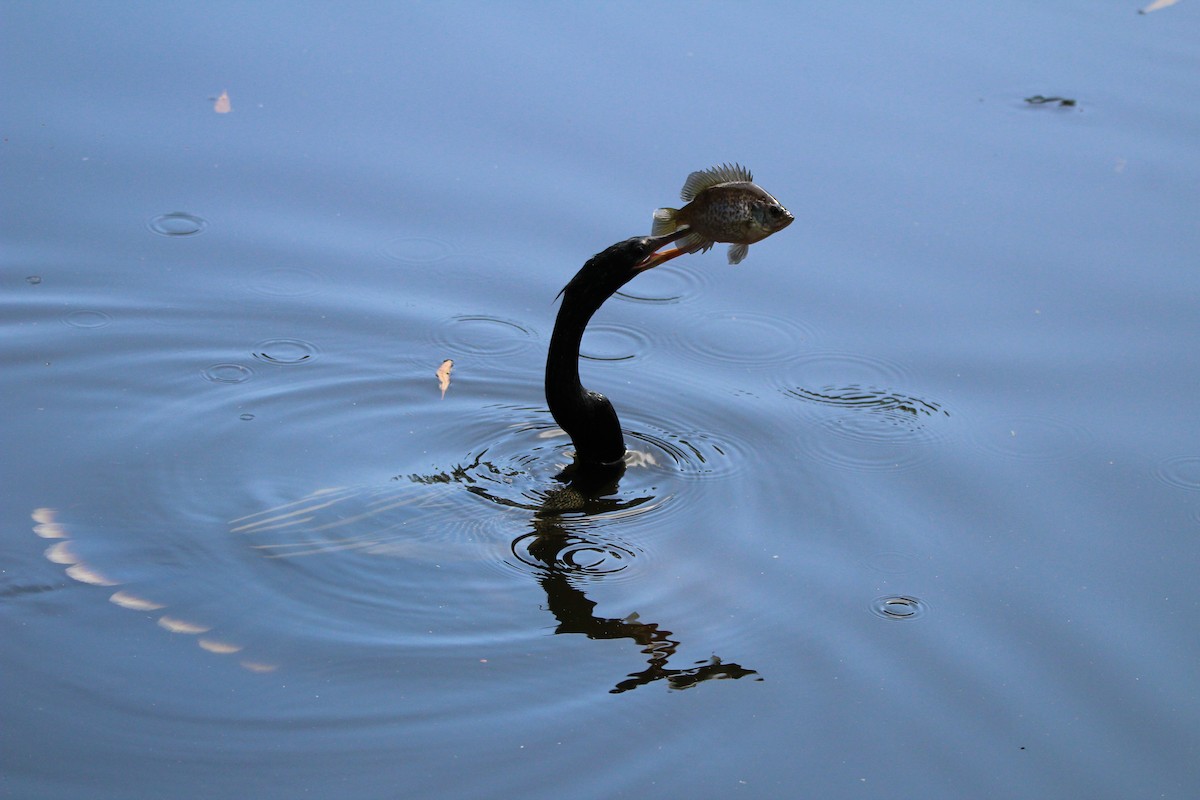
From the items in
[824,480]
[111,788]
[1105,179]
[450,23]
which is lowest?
[111,788]

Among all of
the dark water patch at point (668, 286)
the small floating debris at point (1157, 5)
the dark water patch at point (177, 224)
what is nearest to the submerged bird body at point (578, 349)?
the dark water patch at point (668, 286)

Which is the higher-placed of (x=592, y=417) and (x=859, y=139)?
(x=859, y=139)

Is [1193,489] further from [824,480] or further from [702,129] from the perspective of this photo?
[702,129]

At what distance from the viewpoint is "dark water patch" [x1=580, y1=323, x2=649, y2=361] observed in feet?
17.2

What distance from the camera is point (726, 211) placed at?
3973mm

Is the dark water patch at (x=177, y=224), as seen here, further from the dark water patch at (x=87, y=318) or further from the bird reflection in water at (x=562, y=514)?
the bird reflection in water at (x=562, y=514)

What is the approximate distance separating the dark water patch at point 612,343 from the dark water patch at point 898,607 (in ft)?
5.26

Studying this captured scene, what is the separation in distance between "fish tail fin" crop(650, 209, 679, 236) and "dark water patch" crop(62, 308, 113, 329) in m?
2.37

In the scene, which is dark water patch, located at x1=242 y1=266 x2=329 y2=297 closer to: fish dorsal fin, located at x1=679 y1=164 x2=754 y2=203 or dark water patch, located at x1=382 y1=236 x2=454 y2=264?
dark water patch, located at x1=382 y1=236 x2=454 y2=264

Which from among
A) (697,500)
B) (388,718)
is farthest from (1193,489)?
(388,718)

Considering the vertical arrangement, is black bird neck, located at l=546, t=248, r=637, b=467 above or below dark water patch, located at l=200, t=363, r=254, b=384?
above

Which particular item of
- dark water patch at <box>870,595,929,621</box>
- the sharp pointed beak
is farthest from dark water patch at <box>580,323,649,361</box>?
dark water patch at <box>870,595,929,621</box>

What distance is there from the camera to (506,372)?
16.8 feet

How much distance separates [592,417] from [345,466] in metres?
0.83
